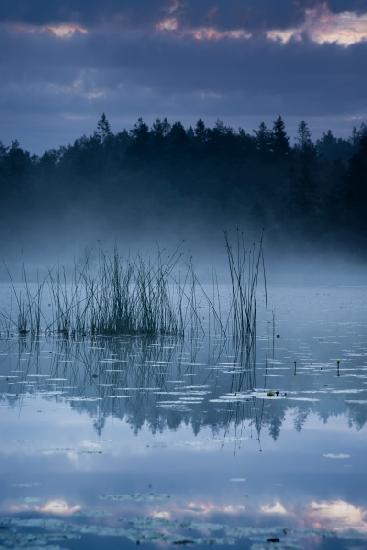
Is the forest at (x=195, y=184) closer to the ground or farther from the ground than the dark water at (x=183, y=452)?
farther from the ground

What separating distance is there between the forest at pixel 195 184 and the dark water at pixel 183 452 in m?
40.1

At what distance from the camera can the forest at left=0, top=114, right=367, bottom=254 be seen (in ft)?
160

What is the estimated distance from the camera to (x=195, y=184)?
5931cm

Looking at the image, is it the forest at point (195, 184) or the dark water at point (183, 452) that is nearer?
the dark water at point (183, 452)

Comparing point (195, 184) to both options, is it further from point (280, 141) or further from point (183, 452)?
point (183, 452)

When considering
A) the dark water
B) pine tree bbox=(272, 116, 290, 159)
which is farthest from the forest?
the dark water

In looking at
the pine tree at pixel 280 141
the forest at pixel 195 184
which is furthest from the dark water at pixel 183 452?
the pine tree at pixel 280 141

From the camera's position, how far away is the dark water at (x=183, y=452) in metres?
3.42

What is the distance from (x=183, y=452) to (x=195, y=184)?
5501cm

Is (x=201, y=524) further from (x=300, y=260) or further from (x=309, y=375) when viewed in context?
(x=300, y=260)

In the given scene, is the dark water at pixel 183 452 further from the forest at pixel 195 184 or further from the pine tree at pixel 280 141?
the pine tree at pixel 280 141

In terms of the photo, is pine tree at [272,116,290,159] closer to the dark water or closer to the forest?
the forest

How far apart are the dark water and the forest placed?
4007 cm

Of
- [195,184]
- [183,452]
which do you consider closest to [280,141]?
[195,184]
